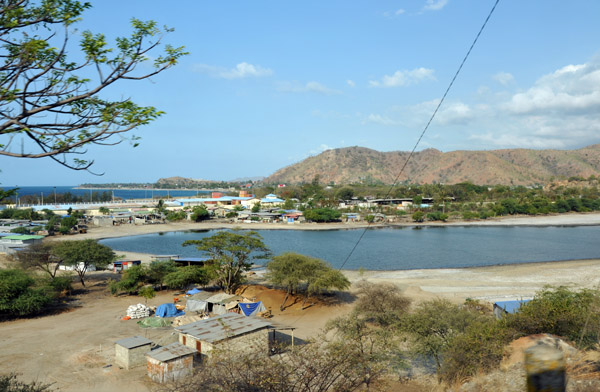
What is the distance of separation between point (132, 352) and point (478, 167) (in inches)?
6372

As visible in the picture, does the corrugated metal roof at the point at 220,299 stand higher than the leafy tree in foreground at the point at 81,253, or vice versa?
the leafy tree in foreground at the point at 81,253

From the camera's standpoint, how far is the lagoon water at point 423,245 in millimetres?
36719

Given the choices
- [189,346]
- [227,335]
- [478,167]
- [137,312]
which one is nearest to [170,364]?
[189,346]

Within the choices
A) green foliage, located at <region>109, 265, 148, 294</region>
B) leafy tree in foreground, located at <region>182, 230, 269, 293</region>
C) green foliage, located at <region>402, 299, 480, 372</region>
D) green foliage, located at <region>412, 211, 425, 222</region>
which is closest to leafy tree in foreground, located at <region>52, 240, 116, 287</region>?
green foliage, located at <region>109, 265, 148, 294</region>

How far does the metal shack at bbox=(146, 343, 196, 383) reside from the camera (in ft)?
36.3

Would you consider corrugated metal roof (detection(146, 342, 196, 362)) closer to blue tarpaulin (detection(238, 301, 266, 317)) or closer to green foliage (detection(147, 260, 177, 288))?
blue tarpaulin (detection(238, 301, 266, 317))

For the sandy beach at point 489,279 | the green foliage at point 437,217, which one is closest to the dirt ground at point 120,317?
the sandy beach at point 489,279

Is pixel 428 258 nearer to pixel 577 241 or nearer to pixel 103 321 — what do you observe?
pixel 577 241

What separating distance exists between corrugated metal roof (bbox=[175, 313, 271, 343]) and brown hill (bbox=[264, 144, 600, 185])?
5548 inches

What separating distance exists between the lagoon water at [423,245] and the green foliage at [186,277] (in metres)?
14.9

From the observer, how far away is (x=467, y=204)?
79500 mm

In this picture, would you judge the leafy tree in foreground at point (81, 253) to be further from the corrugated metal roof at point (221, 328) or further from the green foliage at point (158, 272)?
the corrugated metal roof at point (221, 328)

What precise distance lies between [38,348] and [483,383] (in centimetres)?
1454

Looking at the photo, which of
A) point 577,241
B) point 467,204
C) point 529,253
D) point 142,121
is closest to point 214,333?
point 142,121
